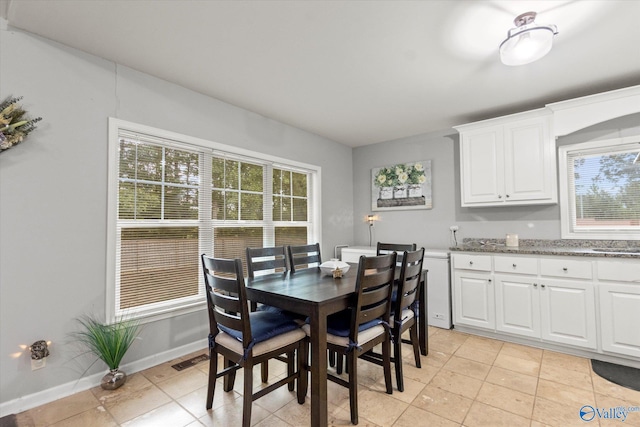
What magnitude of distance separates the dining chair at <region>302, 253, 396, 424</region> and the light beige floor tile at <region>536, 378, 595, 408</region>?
1.12m

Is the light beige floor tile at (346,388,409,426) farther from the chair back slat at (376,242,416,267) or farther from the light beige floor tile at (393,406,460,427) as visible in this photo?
the chair back slat at (376,242,416,267)

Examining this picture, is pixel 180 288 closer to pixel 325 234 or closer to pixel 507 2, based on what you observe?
pixel 325 234

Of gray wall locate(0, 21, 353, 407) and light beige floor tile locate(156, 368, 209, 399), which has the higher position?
gray wall locate(0, 21, 353, 407)

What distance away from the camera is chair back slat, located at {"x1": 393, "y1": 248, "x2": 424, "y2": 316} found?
2.20 metres

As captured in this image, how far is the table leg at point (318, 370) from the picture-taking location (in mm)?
1691

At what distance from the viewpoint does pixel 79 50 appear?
2287 millimetres

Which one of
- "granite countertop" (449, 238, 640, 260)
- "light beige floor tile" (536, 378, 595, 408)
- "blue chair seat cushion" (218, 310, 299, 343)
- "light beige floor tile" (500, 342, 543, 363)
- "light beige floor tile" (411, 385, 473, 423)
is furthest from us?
"light beige floor tile" (500, 342, 543, 363)

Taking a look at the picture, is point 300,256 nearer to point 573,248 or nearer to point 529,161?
point 529,161

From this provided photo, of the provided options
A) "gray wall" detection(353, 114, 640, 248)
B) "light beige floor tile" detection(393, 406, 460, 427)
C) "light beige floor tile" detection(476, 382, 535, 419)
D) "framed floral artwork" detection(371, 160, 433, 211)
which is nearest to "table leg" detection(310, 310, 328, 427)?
"light beige floor tile" detection(393, 406, 460, 427)

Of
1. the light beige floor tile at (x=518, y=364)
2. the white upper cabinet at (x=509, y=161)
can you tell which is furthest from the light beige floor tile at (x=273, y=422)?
the white upper cabinet at (x=509, y=161)

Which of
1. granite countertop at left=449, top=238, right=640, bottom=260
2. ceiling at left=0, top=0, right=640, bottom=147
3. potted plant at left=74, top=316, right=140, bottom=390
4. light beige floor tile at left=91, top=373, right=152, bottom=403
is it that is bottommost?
light beige floor tile at left=91, top=373, right=152, bottom=403

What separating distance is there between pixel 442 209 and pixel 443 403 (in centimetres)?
265

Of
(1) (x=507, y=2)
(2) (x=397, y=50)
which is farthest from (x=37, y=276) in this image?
(1) (x=507, y=2)

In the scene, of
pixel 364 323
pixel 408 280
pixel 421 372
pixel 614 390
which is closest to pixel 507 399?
pixel 421 372
